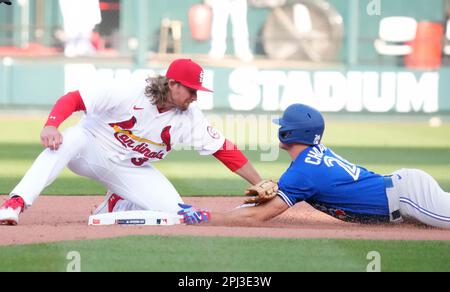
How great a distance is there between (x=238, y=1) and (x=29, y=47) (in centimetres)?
461

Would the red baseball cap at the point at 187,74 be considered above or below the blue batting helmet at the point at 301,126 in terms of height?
above

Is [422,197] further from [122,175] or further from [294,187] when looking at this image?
[122,175]

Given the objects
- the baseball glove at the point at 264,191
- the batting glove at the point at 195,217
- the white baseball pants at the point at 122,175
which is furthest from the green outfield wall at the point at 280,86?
the baseball glove at the point at 264,191

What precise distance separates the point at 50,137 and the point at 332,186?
195cm

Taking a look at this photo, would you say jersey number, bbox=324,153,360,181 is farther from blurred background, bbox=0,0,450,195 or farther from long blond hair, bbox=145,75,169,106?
blurred background, bbox=0,0,450,195

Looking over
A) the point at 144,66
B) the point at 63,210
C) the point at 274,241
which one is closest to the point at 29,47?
the point at 144,66

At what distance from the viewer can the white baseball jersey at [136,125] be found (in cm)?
726

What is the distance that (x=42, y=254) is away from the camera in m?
6.15

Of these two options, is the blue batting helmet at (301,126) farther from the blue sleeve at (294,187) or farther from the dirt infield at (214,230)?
the dirt infield at (214,230)

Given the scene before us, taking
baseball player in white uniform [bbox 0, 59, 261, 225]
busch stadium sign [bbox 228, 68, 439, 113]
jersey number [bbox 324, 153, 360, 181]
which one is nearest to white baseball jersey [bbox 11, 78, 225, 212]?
baseball player in white uniform [bbox 0, 59, 261, 225]

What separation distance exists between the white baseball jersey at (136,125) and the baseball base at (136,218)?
1.52ft

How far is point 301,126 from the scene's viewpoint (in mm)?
7117

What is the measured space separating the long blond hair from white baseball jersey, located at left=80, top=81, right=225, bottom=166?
66mm

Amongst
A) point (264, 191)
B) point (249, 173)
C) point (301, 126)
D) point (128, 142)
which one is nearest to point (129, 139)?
point (128, 142)
